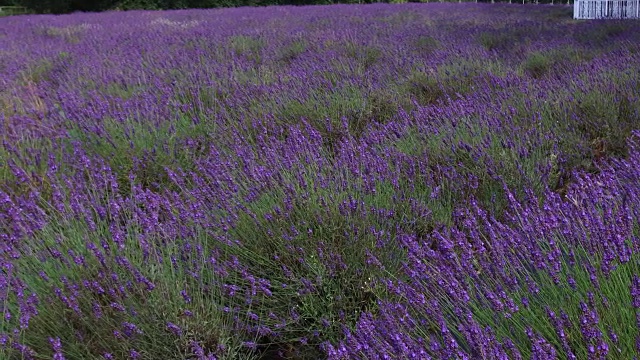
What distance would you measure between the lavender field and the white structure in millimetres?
9406

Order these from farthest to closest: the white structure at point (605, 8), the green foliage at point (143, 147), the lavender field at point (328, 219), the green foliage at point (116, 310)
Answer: the white structure at point (605, 8) < the green foliage at point (143, 147) < the green foliage at point (116, 310) < the lavender field at point (328, 219)

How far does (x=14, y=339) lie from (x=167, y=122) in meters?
1.94

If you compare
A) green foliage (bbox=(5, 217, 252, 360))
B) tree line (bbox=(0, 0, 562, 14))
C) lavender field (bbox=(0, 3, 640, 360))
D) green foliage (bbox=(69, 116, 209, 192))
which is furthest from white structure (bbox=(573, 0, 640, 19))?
tree line (bbox=(0, 0, 562, 14))

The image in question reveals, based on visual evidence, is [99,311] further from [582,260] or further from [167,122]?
[167,122]

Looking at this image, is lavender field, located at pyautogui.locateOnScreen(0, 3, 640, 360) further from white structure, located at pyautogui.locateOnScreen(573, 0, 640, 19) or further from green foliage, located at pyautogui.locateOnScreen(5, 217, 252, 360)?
white structure, located at pyautogui.locateOnScreen(573, 0, 640, 19)

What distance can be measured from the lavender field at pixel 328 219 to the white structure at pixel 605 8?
9.41 m

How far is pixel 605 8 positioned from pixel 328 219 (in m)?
14.0

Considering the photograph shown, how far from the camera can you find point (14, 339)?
139cm

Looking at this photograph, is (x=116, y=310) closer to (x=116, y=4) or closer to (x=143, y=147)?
(x=143, y=147)

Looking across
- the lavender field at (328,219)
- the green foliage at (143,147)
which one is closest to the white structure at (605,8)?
the lavender field at (328,219)

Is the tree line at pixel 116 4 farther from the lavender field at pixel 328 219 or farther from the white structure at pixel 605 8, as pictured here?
the lavender field at pixel 328 219

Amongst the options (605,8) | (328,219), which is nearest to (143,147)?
(328,219)

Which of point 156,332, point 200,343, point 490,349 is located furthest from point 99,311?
point 490,349

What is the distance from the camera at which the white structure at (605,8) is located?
12.3 meters
